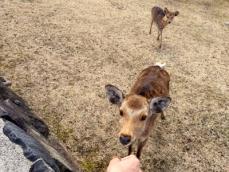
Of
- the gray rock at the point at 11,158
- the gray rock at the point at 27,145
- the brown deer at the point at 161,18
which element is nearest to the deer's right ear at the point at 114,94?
the gray rock at the point at 27,145

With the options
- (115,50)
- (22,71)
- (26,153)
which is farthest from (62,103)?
(26,153)

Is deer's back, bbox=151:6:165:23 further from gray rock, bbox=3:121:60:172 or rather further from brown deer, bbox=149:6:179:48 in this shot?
gray rock, bbox=3:121:60:172

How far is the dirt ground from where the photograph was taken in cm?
895

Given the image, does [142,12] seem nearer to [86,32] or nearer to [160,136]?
[86,32]

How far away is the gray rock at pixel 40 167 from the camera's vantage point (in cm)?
538

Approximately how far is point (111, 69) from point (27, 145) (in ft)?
19.6

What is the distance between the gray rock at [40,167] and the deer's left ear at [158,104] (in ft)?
7.63

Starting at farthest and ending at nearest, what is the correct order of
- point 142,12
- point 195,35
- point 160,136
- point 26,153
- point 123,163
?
1. point 142,12
2. point 195,35
3. point 160,136
4. point 26,153
5. point 123,163

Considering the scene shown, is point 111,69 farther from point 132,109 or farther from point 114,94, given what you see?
point 132,109

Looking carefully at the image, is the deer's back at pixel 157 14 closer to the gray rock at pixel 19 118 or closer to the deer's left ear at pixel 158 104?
the gray rock at pixel 19 118

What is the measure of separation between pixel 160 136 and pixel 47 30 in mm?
5582

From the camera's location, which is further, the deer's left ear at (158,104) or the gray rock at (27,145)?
the deer's left ear at (158,104)

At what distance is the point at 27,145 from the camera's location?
575 cm

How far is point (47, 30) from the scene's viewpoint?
1295 centimetres
